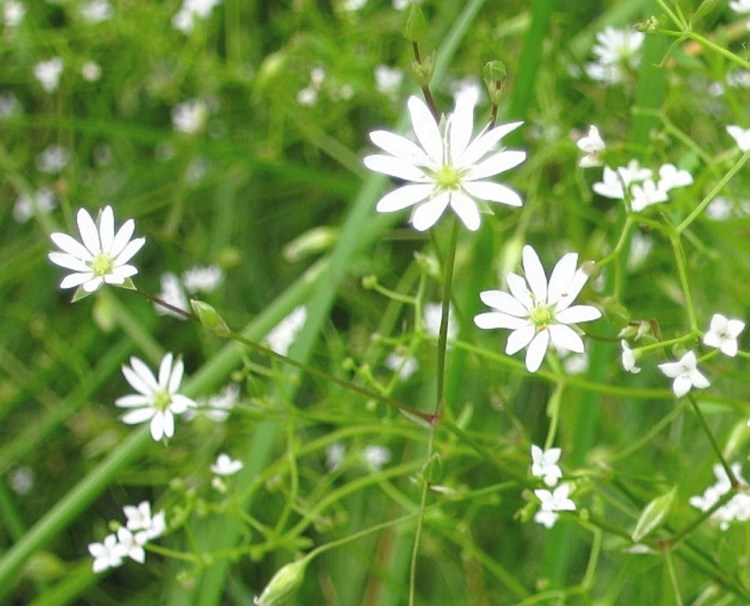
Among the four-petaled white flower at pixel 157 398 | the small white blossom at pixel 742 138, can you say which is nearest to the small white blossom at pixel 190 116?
the four-petaled white flower at pixel 157 398

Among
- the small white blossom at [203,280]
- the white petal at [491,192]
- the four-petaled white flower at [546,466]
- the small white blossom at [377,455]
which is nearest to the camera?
the white petal at [491,192]

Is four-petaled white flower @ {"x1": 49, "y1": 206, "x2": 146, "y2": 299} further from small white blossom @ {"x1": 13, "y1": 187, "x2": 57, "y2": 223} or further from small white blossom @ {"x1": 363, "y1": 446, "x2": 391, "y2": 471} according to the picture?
small white blossom @ {"x1": 13, "y1": 187, "x2": 57, "y2": 223}

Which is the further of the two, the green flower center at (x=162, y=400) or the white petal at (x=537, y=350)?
the green flower center at (x=162, y=400)

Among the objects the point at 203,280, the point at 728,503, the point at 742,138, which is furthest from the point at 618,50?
the point at 203,280

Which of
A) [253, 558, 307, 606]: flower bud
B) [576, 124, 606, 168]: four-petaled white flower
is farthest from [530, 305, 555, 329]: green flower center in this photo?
[253, 558, 307, 606]: flower bud

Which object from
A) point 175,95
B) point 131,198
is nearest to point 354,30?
point 175,95

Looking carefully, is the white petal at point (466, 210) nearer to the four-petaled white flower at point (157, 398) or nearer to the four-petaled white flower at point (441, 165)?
the four-petaled white flower at point (441, 165)
